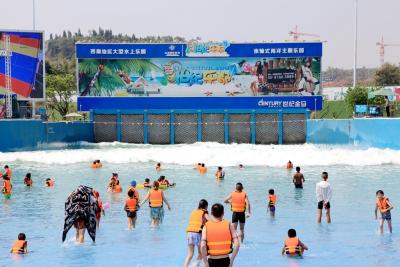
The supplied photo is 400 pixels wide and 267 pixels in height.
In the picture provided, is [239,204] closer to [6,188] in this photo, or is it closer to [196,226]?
[196,226]

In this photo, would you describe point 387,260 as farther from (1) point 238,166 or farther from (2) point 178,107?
(2) point 178,107

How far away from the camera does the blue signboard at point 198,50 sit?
63469 mm

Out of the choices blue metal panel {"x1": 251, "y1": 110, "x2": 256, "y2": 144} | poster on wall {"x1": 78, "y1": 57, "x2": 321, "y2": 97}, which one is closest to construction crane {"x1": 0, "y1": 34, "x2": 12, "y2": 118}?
poster on wall {"x1": 78, "y1": 57, "x2": 321, "y2": 97}

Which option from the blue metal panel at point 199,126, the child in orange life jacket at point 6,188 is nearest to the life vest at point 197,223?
the child in orange life jacket at point 6,188

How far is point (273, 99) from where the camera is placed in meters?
63.6

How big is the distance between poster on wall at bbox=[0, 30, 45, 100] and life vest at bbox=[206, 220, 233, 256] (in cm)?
4973

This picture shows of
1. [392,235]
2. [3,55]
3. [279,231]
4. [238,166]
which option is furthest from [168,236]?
[3,55]

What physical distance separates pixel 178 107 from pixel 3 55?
1426 cm

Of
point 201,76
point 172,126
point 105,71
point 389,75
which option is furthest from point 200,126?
point 389,75

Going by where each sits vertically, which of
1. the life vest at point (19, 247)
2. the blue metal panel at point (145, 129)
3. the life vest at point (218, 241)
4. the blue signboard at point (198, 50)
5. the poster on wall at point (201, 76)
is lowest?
the life vest at point (19, 247)

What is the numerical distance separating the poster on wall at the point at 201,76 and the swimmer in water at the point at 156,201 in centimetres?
4131

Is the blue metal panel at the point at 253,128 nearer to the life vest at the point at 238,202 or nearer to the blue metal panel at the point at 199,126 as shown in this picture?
the blue metal panel at the point at 199,126

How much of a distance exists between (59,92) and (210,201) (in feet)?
229

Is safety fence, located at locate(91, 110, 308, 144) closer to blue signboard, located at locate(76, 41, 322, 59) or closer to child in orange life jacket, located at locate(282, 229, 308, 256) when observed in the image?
blue signboard, located at locate(76, 41, 322, 59)
